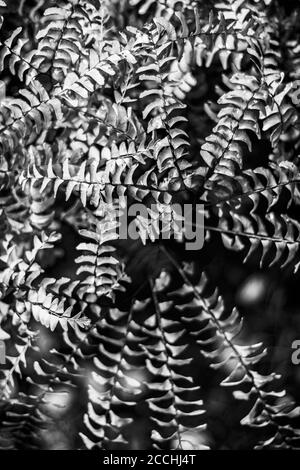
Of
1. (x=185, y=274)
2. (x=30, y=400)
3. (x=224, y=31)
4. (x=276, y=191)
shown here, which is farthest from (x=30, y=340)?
(x=224, y=31)

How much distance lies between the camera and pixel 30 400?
0.95 metres

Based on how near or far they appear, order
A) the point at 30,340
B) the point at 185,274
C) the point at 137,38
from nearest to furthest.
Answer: the point at 137,38 < the point at 30,340 < the point at 185,274

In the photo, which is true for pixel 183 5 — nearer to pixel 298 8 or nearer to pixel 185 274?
pixel 298 8

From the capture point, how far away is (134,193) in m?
0.83

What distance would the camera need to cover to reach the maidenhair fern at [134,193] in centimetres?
82

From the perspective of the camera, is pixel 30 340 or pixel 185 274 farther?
pixel 185 274

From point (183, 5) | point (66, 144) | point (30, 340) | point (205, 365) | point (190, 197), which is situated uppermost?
point (183, 5)

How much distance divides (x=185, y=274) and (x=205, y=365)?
0.23 m

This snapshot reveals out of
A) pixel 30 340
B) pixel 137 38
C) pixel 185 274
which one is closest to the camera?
pixel 137 38

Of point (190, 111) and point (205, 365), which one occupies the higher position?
point (190, 111)

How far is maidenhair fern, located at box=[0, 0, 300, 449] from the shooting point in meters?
0.82

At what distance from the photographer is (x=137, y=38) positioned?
0.79 metres

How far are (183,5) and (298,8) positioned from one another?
30 centimetres

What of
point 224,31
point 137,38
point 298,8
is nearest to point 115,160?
point 137,38
